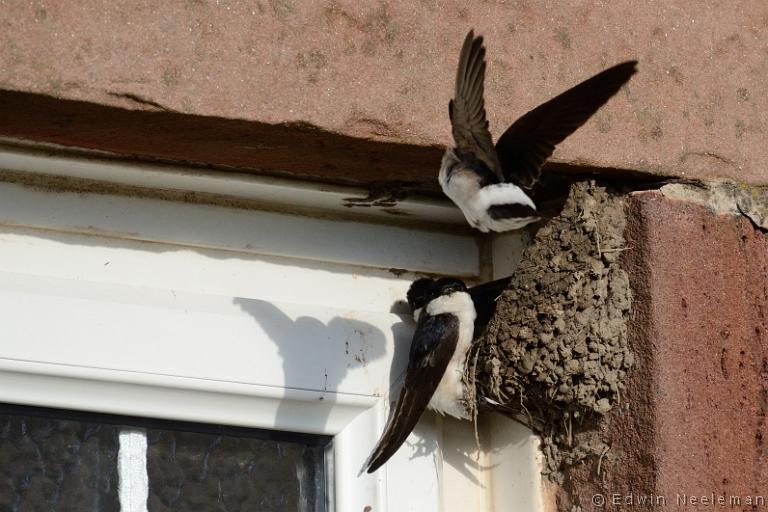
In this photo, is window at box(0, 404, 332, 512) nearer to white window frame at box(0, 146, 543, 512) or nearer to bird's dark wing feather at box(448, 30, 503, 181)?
white window frame at box(0, 146, 543, 512)

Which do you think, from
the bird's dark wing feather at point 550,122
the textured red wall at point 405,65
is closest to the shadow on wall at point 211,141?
the textured red wall at point 405,65

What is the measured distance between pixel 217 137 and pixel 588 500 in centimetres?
88

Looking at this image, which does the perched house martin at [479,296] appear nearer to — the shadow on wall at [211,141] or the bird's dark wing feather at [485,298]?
the bird's dark wing feather at [485,298]

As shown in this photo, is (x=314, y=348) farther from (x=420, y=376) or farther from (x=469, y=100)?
(x=469, y=100)


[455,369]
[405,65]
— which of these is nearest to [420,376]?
[455,369]

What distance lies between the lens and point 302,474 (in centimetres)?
208

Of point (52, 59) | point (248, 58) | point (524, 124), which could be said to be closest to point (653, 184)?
point (524, 124)

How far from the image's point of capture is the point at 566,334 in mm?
2098

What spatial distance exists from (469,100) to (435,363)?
48 cm

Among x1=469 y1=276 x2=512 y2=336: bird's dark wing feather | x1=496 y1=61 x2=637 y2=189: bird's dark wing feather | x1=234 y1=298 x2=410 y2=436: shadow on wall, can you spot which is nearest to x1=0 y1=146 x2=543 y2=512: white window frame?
x1=234 y1=298 x2=410 y2=436: shadow on wall

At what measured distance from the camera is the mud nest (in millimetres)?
2043

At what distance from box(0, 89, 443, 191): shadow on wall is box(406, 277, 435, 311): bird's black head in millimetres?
206

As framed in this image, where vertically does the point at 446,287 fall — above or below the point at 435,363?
above

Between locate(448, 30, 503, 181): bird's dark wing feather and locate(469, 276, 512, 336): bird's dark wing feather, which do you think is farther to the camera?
locate(469, 276, 512, 336): bird's dark wing feather
